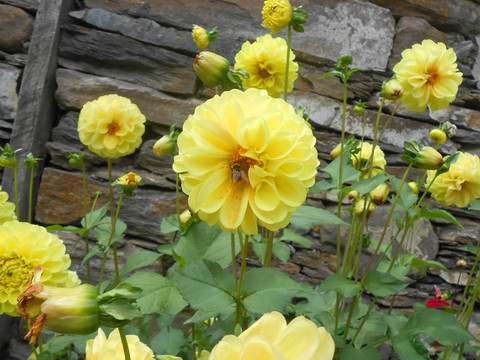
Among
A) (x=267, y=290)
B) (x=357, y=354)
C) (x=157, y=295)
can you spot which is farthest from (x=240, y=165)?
(x=357, y=354)

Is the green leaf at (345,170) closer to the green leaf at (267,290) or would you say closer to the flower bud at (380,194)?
the flower bud at (380,194)

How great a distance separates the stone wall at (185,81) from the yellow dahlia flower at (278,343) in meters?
1.30

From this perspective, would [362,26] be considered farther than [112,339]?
Yes

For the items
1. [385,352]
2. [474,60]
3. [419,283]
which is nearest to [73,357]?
[385,352]

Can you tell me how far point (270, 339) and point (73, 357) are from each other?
0.72m

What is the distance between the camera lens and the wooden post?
1.44m

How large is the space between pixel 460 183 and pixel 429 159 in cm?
31

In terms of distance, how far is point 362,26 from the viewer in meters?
1.61

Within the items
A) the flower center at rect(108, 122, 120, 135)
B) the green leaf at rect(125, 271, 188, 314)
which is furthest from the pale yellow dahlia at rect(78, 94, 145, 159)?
the green leaf at rect(125, 271, 188, 314)

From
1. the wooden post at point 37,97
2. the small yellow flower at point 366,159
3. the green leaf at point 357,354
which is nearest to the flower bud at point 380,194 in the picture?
the small yellow flower at point 366,159

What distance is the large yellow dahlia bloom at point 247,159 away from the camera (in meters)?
0.38

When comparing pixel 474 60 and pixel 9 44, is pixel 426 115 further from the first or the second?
pixel 9 44

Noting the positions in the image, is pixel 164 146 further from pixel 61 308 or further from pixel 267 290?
pixel 61 308

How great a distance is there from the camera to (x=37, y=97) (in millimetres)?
1447
